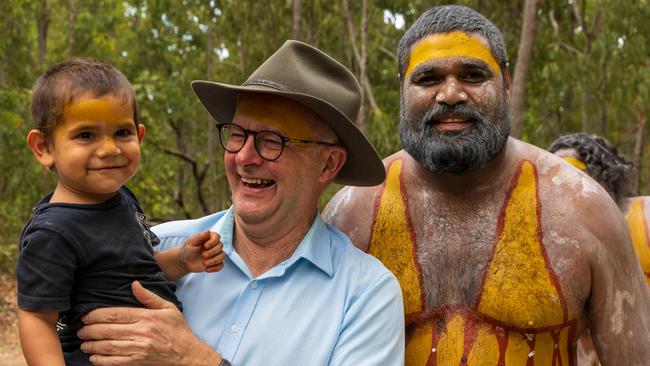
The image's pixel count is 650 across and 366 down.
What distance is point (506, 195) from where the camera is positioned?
288cm

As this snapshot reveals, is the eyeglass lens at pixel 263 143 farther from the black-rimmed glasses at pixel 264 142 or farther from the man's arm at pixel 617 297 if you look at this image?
the man's arm at pixel 617 297

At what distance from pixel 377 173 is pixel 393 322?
1.84 ft

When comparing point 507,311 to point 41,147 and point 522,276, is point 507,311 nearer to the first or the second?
point 522,276

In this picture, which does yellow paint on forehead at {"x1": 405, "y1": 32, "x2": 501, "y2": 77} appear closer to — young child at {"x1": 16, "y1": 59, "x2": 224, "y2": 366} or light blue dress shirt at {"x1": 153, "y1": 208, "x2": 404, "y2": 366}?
light blue dress shirt at {"x1": 153, "y1": 208, "x2": 404, "y2": 366}

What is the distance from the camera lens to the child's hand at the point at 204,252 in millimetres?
2525

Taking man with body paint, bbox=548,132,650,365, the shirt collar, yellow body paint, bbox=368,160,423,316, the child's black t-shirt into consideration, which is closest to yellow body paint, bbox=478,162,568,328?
yellow body paint, bbox=368,160,423,316

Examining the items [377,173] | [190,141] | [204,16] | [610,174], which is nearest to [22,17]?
[204,16]

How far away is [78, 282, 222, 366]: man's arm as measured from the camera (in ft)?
7.64

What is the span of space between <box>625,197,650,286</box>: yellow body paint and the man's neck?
8.86ft

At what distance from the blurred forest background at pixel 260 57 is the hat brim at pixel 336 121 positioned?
225 inches

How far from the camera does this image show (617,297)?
274 centimetres

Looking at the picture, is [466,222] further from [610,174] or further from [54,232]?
[610,174]

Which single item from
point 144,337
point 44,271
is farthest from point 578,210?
point 44,271

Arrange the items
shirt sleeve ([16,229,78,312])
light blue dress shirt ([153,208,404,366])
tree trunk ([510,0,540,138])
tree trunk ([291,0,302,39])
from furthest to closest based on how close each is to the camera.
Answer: tree trunk ([291,0,302,39])
tree trunk ([510,0,540,138])
light blue dress shirt ([153,208,404,366])
shirt sleeve ([16,229,78,312])
